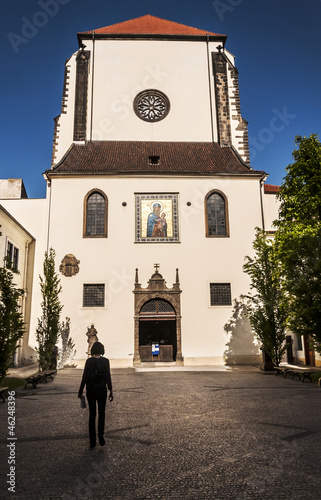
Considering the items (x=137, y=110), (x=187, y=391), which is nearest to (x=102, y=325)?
(x=187, y=391)

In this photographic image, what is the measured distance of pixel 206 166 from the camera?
2502cm

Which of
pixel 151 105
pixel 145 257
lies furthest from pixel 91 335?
pixel 151 105

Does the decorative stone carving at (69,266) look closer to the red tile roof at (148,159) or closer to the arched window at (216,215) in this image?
the red tile roof at (148,159)

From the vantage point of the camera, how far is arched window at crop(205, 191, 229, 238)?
24109 mm

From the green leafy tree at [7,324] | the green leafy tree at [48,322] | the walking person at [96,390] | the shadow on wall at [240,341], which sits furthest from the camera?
the shadow on wall at [240,341]

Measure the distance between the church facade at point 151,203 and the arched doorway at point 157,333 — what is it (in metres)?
0.06

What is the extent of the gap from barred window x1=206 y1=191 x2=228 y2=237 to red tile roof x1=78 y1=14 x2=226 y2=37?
1275 cm

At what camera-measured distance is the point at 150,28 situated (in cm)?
3134

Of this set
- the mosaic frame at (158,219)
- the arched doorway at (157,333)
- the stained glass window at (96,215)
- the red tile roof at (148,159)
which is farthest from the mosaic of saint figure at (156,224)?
the arched doorway at (157,333)

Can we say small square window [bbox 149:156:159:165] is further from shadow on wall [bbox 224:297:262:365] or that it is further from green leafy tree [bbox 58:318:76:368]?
green leafy tree [bbox 58:318:76:368]

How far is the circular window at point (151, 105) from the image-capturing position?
1090 inches

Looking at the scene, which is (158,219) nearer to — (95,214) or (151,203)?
(151,203)

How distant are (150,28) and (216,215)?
16609mm

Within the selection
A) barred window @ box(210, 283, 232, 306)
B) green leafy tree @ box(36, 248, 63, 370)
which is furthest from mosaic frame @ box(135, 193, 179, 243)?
green leafy tree @ box(36, 248, 63, 370)
